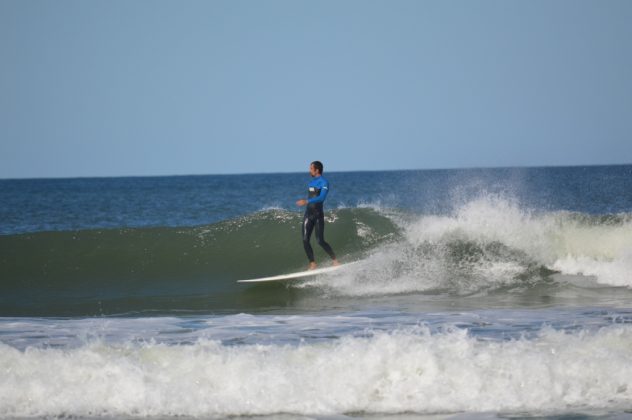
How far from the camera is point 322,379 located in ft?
23.5

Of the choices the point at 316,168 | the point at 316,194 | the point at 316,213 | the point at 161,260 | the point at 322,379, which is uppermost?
the point at 316,168

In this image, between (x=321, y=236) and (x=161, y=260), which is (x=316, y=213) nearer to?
(x=321, y=236)

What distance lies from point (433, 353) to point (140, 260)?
11334 mm

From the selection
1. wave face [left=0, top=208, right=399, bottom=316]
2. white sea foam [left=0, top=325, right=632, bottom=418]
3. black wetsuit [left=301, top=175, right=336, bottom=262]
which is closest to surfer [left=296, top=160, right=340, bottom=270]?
black wetsuit [left=301, top=175, right=336, bottom=262]

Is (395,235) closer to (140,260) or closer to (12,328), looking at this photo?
(140,260)

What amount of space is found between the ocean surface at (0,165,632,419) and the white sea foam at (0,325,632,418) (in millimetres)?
17

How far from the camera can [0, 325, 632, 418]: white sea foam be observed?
6.87 metres

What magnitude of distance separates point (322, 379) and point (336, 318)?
3.41 m

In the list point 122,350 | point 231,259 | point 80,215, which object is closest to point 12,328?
point 122,350

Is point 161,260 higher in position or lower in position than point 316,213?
lower

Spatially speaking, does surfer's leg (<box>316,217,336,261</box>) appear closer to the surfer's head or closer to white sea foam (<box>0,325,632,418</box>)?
the surfer's head

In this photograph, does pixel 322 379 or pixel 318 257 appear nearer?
pixel 322 379

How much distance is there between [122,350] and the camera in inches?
306

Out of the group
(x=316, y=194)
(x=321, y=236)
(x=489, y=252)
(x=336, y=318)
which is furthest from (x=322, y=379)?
(x=489, y=252)
